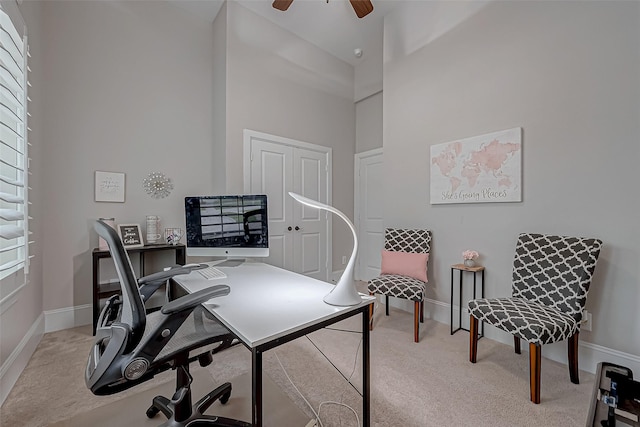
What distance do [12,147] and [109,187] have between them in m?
1.22

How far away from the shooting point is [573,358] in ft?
6.02

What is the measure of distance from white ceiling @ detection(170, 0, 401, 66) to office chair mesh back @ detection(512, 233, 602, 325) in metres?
2.88

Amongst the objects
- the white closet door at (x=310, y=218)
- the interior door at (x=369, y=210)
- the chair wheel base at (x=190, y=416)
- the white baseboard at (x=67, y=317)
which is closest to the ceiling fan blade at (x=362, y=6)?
the white closet door at (x=310, y=218)

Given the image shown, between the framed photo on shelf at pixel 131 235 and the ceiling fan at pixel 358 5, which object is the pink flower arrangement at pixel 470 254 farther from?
the framed photo on shelf at pixel 131 235

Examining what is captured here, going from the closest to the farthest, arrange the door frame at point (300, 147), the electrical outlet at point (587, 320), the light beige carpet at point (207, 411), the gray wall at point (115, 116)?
the light beige carpet at point (207, 411), the electrical outlet at point (587, 320), the gray wall at point (115, 116), the door frame at point (300, 147)

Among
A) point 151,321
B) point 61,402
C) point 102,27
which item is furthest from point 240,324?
point 102,27

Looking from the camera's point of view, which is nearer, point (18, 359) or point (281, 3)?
point (18, 359)

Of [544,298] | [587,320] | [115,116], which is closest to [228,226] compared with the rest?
[115,116]

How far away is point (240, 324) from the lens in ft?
3.63

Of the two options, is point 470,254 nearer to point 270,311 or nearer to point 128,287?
point 270,311

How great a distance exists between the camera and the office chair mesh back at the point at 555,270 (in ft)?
5.97

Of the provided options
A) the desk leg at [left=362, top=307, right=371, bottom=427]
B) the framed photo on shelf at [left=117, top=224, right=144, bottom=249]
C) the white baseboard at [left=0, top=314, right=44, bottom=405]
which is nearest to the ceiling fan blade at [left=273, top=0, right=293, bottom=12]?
the framed photo on shelf at [left=117, top=224, right=144, bottom=249]

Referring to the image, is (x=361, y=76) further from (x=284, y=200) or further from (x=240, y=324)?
(x=240, y=324)

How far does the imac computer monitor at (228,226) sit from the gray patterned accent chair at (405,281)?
3.48ft
